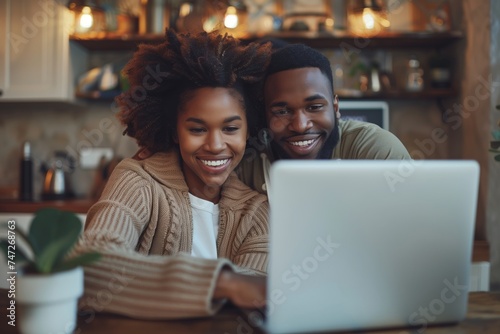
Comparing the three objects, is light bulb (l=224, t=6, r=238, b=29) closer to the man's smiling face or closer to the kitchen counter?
the kitchen counter

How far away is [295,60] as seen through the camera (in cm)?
142

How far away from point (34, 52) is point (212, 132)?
1.94 metres

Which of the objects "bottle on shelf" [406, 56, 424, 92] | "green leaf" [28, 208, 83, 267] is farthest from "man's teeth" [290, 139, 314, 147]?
"bottle on shelf" [406, 56, 424, 92]

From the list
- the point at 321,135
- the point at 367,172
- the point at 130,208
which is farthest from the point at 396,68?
the point at 367,172

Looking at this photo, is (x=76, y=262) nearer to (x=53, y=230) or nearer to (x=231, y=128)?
(x=53, y=230)

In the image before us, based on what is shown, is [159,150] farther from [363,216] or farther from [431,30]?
[431,30]

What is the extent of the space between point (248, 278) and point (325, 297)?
A: 6.9 inches

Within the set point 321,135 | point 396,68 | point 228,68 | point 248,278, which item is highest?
point 396,68

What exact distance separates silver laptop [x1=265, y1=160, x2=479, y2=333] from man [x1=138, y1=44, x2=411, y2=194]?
0.61 metres

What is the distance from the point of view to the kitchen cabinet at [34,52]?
278 centimetres

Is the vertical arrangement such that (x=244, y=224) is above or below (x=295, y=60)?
below

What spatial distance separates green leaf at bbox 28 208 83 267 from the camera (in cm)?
76

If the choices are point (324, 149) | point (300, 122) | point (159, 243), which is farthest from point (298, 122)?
point (159, 243)

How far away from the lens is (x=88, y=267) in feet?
3.02
